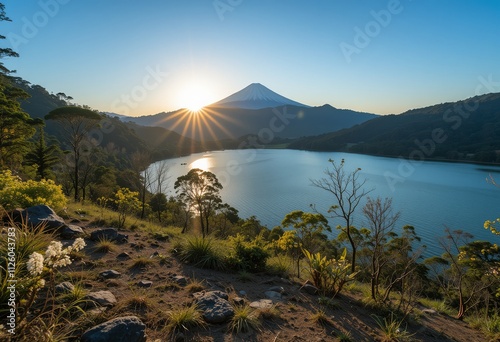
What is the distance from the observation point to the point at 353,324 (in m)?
4.20

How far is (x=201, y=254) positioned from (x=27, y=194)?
17.0ft

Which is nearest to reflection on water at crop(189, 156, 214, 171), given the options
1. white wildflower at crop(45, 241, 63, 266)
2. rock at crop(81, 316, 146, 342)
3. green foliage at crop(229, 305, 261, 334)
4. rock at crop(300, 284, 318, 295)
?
rock at crop(300, 284, 318, 295)

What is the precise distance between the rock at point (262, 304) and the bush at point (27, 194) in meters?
6.32

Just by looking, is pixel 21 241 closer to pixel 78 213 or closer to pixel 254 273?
pixel 254 273

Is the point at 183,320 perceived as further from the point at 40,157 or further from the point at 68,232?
the point at 40,157

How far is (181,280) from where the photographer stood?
15.3 ft

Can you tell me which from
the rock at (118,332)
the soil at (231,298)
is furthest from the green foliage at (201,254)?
the rock at (118,332)

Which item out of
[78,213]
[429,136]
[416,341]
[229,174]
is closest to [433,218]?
[416,341]

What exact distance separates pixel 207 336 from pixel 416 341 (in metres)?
3.29

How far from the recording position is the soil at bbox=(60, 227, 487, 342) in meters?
3.40

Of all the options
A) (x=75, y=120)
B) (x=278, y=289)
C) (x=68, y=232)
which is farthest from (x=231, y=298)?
(x=75, y=120)

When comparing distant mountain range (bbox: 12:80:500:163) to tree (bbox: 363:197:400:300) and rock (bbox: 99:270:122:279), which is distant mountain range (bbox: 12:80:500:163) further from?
tree (bbox: 363:197:400:300)

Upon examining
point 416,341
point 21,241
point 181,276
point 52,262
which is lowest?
point 416,341

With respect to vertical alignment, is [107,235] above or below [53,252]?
below
